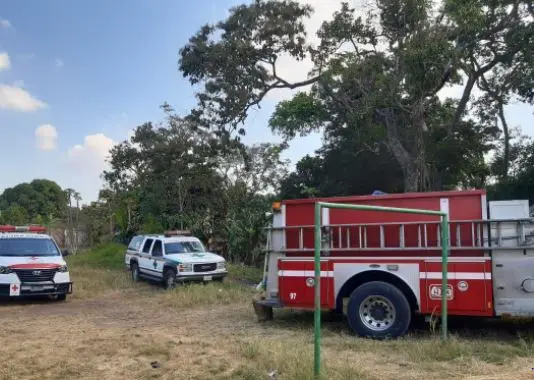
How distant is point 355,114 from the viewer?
2041 cm

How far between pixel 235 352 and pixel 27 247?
987 cm

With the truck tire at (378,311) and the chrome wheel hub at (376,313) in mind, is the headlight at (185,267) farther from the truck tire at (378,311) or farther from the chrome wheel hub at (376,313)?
the chrome wheel hub at (376,313)

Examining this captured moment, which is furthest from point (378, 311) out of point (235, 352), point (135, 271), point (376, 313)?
point (135, 271)

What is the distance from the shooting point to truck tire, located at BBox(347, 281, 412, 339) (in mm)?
8892

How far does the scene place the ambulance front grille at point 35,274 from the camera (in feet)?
45.9

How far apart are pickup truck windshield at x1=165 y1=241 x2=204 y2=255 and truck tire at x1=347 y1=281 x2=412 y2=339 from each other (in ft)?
33.2

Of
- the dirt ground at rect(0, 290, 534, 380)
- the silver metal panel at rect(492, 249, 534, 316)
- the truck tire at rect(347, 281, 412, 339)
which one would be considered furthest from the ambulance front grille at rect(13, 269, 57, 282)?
the silver metal panel at rect(492, 249, 534, 316)

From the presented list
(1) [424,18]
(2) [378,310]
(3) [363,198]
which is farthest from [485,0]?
(2) [378,310]

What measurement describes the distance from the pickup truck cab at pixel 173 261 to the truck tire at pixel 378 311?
880cm

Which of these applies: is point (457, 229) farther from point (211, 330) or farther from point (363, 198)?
point (211, 330)

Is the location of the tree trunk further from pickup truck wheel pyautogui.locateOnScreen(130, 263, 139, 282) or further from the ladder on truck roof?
the ladder on truck roof

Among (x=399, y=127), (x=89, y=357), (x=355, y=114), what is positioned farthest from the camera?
(x=399, y=127)

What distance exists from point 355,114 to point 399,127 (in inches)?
140

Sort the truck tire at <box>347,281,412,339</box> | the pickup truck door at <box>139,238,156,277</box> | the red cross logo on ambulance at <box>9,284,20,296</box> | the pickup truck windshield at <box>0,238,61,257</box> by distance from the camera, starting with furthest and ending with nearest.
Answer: the pickup truck door at <box>139,238,156,277</box> < the pickup truck windshield at <box>0,238,61,257</box> < the red cross logo on ambulance at <box>9,284,20,296</box> < the truck tire at <box>347,281,412,339</box>
